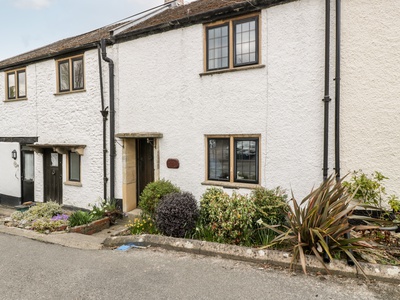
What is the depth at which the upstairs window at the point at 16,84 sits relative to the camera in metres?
10.9

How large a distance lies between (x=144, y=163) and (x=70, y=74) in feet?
13.7

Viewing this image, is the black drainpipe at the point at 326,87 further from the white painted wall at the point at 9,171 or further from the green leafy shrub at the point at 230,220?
the white painted wall at the point at 9,171

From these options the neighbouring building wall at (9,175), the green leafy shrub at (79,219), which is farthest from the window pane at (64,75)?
the green leafy shrub at (79,219)

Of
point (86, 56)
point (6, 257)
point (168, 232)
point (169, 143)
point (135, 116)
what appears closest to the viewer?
point (6, 257)

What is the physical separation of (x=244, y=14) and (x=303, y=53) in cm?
180

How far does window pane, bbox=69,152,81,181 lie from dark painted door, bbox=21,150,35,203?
2.32 meters

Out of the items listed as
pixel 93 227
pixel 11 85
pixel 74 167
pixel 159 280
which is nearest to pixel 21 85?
pixel 11 85

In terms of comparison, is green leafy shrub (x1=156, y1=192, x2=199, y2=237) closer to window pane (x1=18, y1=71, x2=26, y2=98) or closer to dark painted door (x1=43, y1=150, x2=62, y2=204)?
dark painted door (x1=43, y1=150, x2=62, y2=204)

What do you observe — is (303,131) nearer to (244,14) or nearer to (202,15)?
(244,14)

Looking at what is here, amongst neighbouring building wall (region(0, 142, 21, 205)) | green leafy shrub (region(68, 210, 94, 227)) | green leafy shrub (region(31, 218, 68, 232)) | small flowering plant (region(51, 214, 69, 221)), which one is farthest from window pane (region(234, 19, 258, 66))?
neighbouring building wall (region(0, 142, 21, 205))

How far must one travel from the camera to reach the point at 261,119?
6.50 meters

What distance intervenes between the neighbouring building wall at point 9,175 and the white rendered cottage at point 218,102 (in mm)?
977

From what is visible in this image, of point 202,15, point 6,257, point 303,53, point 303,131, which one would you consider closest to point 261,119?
point 303,131

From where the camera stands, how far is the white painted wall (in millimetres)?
11289
